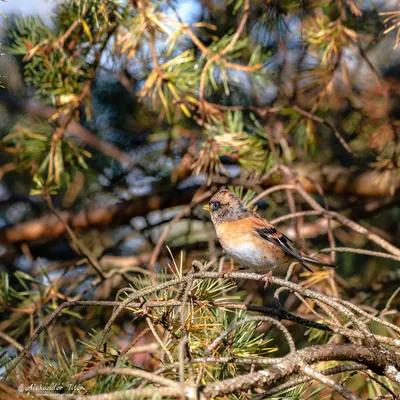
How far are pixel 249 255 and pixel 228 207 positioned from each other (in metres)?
0.28

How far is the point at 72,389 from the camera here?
112 centimetres

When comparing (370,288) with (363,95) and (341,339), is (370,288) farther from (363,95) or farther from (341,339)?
(363,95)

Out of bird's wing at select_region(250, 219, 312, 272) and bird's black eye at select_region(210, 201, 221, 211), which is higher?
bird's black eye at select_region(210, 201, 221, 211)

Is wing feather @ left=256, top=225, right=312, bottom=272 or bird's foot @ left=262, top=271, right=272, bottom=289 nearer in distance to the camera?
bird's foot @ left=262, top=271, right=272, bottom=289

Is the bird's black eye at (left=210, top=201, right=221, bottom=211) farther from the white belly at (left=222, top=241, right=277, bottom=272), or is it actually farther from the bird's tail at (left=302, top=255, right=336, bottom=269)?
the bird's tail at (left=302, top=255, right=336, bottom=269)

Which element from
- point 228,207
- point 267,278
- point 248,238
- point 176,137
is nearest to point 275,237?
point 248,238

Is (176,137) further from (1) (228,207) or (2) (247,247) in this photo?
(2) (247,247)

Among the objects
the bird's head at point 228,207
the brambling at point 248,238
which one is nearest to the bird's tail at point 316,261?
the brambling at point 248,238

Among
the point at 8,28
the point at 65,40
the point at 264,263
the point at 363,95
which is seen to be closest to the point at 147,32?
the point at 65,40

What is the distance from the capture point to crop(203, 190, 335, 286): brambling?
2.11 m

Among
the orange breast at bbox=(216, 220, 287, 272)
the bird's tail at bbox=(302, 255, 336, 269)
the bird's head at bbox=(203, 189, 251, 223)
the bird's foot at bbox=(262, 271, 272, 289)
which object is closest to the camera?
the bird's foot at bbox=(262, 271, 272, 289)

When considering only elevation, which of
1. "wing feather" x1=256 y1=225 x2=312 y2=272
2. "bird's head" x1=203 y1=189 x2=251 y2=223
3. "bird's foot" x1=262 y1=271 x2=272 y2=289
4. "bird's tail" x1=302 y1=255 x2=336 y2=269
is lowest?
"wing feather" x1=256 y1=225 x2=312 y2=272

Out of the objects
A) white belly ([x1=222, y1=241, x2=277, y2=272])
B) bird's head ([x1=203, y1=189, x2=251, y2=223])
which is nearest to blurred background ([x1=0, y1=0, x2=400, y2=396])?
bird's head ([x1=203, y1=189, x2=251, y2=223])

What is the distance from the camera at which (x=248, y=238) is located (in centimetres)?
217
